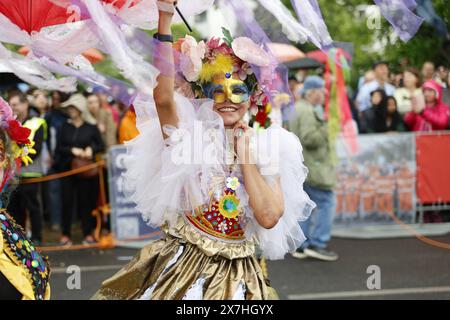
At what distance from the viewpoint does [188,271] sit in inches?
121

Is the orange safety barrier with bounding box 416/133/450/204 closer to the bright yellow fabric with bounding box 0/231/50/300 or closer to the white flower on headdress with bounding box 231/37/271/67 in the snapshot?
the white flower on headdress with bounding box 231/37/271/67

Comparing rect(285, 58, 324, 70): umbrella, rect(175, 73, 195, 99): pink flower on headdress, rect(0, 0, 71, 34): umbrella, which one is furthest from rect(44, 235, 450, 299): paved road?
rect(0, 0, 71, 34): umbrella

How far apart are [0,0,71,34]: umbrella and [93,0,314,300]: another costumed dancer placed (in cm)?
49

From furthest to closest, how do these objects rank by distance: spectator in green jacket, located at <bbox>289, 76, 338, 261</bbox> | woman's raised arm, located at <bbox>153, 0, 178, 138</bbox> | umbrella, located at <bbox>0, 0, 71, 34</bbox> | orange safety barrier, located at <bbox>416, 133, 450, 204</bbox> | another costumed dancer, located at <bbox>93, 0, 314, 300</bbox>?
1. orange safety barrier, located at <bbox>416, 133, 450, 204</bbox>
2. spectator in green jacket, located at <bbox>289, 76, 338, 261</bbox>
3. another costumed dancer, located at <bbox>93, 0, 314, 300</bbox>
4. umbrella, located at <bbox>0, 0, 71, 34</bbox>
5. woman's raised arm, located at <bbox>153, 0, 178, 138</bbox>

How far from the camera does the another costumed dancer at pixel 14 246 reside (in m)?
2.96

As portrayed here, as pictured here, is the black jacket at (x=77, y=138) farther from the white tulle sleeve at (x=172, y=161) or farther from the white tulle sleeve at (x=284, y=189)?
the white tulle sleeve at (x=284, y=189)

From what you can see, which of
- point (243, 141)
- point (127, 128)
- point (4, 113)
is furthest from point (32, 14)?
point (127, 128)

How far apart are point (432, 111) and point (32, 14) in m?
6.93

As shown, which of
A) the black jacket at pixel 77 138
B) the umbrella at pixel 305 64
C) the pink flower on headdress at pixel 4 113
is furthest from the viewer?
the umbrella at pixel 305 64

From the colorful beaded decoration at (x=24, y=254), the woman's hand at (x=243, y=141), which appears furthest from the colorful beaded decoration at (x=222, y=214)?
the colorful beaded decoration at (x=24, y=254)

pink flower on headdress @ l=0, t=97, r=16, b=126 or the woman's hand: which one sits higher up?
pink flower on headdress @ l=0, t=97, r=16, b=126

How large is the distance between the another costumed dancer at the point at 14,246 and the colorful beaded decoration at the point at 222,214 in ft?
2.42

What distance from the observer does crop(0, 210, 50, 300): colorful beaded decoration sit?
Result: 3.06m

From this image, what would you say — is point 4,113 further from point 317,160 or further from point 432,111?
point 432,111
